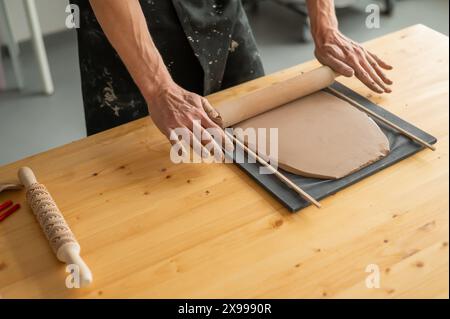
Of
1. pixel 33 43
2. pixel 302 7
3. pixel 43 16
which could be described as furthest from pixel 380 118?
pixel 43 16

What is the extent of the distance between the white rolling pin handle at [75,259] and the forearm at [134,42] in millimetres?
356

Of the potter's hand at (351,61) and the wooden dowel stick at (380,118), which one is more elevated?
the potter's hand at (351,61)

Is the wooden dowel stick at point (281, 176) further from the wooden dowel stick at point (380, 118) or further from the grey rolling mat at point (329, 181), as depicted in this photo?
the wooden dowel stick at point (380, 118)

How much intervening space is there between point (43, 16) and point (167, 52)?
1781 mm

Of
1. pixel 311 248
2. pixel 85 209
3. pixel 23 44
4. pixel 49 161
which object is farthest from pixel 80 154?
pixel 23 44

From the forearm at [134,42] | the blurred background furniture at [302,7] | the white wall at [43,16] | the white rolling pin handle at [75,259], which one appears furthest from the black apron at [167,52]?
the white wall at [43,16]

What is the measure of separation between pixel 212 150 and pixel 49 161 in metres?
0.33

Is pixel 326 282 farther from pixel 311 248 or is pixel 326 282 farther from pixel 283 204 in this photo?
pixel 283 204

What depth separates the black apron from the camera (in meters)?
1.21

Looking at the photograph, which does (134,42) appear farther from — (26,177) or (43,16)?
(43,16)

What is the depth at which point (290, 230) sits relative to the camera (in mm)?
876

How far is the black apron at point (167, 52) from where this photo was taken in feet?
3.98

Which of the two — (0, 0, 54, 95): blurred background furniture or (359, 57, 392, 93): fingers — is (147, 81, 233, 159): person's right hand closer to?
(359, 57, 392, 93): fingers
